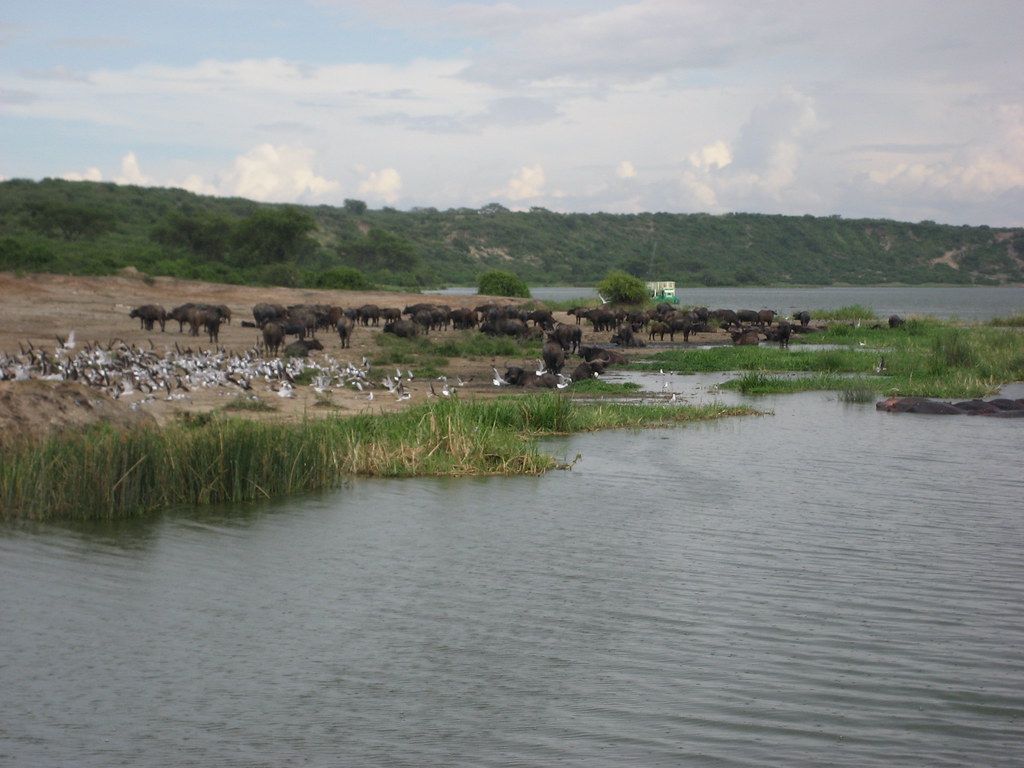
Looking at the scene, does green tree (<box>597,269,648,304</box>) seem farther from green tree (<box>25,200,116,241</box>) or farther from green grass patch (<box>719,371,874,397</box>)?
green tree (<box>25,200,116,241</box>)

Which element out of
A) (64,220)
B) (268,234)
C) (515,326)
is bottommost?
(515,326)

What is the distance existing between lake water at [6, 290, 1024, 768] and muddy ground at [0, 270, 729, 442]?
6.51 ft

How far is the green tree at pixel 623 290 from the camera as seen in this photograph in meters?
48.5

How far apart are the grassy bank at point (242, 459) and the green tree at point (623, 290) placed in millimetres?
33639

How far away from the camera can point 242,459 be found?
11477 mm

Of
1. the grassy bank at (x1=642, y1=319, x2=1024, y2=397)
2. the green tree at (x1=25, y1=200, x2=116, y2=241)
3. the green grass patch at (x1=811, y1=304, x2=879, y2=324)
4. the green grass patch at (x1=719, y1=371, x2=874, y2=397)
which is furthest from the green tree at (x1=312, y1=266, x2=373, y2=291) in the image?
the green grass patch at (x1=719, y1=371, x2=874, y2=397)

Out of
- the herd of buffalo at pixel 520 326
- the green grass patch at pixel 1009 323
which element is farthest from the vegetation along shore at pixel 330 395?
the green grass patch at pixel 1009 323

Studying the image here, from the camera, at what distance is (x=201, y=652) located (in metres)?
7.12

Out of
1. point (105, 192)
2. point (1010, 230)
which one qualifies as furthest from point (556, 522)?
point (1010, 230)

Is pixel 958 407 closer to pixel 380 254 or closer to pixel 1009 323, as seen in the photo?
pixel 1009 323

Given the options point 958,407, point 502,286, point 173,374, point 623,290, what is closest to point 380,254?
point 502,286

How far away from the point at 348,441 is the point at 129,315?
20.7 metres

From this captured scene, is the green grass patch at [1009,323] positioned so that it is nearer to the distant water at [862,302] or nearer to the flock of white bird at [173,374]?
the distant water at [862,302]

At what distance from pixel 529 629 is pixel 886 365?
19984 mm
